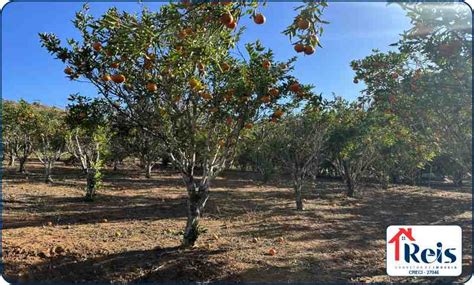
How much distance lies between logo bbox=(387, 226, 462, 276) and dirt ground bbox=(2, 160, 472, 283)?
19.1 inches

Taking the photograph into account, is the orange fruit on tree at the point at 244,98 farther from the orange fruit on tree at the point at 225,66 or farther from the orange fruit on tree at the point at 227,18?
the orange fruit on tree at the point at 227,18

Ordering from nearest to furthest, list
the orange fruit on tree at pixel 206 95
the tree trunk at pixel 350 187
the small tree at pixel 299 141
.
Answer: the orange fruit on tree at pixel 206 95, the small tree at pixel 299 141, the tree trunk at pixel 350 187

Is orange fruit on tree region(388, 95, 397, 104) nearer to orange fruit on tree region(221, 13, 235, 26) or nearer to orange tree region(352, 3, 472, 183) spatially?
orange tree region(352, 3, 472, 183)

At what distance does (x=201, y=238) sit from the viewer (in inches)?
364

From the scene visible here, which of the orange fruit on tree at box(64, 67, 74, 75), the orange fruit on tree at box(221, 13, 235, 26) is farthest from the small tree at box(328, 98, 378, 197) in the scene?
the orange fruit on tree at box(221, 13, 235, 26)


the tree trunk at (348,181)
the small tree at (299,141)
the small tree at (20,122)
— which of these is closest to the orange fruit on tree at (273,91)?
the small tree at (299,141)

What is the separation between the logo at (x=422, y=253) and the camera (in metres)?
5.48

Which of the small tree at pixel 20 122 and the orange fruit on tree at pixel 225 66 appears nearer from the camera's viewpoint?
the orange fruit on tree at pixel 225 66

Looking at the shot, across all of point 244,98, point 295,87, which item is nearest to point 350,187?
point 295,87

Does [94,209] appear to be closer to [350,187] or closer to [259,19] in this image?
[259,19]

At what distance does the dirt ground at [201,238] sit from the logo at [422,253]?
49cm

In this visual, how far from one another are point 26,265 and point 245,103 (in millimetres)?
5104

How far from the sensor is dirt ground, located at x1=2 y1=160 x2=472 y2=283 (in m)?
6.75

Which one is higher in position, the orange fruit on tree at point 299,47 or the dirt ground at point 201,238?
the orange fruit on tree at point 299,47
